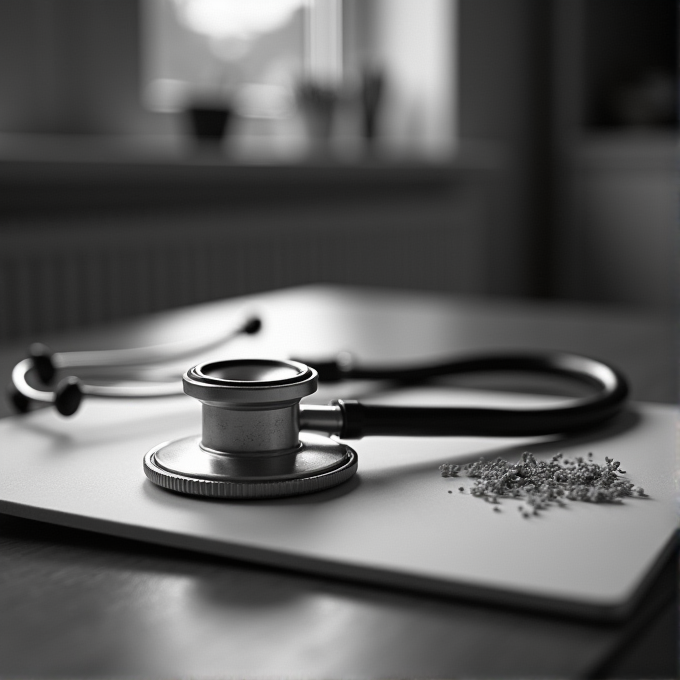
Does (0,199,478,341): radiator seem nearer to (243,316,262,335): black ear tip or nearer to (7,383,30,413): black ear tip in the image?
(243,316,262,335): black ear tip

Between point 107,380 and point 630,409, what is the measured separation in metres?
0.43

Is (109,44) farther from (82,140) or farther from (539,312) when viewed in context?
(539,312)

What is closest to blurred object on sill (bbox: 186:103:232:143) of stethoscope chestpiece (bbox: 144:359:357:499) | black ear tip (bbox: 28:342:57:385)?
black ear tip (bbox: 28:342:57:385)

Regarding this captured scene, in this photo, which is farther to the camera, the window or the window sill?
the window

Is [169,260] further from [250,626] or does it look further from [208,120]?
[250,626]

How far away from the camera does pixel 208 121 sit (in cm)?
247

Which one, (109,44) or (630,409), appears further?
(109,44)

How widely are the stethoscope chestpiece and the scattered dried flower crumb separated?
0.21ft

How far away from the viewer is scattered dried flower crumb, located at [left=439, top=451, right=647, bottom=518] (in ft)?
1.43

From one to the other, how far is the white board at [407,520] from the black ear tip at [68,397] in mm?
Result: 55

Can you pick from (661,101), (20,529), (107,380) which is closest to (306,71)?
(661,101)

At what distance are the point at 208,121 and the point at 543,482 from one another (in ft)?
7.05

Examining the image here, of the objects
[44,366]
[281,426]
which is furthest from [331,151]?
[281,426]

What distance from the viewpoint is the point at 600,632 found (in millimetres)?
331
